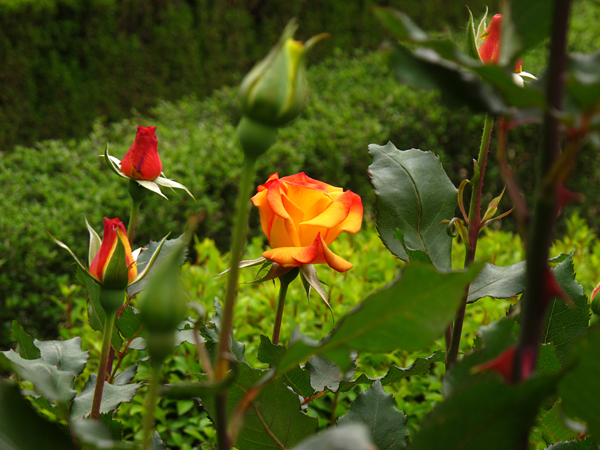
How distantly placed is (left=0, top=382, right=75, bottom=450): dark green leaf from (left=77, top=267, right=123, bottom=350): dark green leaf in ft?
0.82

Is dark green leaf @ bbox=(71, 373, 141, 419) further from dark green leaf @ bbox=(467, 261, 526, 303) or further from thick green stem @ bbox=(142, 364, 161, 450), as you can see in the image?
dark green leaf @ bbox=(467, 261, 526, 303)

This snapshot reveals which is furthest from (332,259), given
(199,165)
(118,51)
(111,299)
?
(118,51)

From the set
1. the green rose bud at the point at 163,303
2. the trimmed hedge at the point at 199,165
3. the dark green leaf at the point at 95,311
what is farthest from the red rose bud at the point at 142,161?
the trimmed hedge at the point at 199,165

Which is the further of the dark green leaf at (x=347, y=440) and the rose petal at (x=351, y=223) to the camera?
the rose petal at (x=351, y=223)

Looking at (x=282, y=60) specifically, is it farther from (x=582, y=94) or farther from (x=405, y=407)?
(x=405, y=407)

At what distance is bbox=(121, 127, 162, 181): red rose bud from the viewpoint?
0.83 m

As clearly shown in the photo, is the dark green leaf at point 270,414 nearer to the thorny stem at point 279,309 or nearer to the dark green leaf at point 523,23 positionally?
the thorny stem at point 279,309

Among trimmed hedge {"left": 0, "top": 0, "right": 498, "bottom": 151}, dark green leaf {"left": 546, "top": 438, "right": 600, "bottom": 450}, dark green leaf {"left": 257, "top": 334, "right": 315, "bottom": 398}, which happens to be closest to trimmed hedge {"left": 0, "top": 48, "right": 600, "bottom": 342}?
trimmed hedge {"left": 0, "top": 0, "right": 498, "bottom": 151}

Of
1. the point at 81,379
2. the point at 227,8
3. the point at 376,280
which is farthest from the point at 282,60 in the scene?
the point at 227,8

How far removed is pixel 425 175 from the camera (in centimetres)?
72

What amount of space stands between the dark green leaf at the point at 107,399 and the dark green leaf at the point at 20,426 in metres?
0.19

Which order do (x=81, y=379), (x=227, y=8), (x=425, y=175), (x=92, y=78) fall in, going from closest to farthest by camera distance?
(x=425, y=175) < (x=81, y=379) < (x=92, y=78) < (x=227, y=8)

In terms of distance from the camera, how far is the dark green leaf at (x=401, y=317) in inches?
13.6

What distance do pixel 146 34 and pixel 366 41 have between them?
292 centimetres
